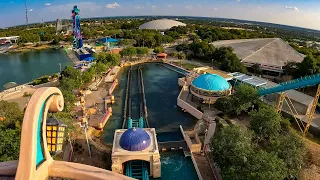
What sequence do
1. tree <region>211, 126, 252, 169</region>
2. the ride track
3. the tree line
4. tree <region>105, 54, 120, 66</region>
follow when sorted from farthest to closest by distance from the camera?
tree <region>105, 54, 120, 66</region> < the ride track < tree <region>211, 126, 252, 169</region> < the tree line

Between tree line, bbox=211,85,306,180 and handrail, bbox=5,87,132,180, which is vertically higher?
handrail, bbox=5,87,132,180

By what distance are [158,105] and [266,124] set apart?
1774 cm

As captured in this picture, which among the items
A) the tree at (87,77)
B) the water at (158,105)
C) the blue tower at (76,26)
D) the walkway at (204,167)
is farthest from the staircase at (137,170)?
the blue tower at (76,26)

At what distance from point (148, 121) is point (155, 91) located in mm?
11823

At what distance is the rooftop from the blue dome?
4002cm

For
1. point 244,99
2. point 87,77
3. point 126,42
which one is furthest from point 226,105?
point 126,42

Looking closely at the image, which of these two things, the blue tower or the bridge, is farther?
the blue tower

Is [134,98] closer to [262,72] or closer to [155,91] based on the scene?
[155,91]

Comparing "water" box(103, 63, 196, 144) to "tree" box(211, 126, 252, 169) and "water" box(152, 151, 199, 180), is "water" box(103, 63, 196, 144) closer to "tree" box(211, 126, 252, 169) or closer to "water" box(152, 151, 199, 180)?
"water" box(152, 151, 199, 180)

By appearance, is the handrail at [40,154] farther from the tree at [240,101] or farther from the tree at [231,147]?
the tree at [240,101]

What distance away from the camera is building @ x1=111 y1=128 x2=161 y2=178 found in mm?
21734

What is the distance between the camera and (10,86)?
44.1 metres

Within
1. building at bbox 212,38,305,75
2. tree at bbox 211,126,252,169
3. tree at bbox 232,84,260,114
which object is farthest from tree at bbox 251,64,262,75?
tree at bbox 211,126,252,169

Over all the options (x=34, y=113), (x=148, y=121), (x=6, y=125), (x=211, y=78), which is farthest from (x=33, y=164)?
(x=211, y=78)
